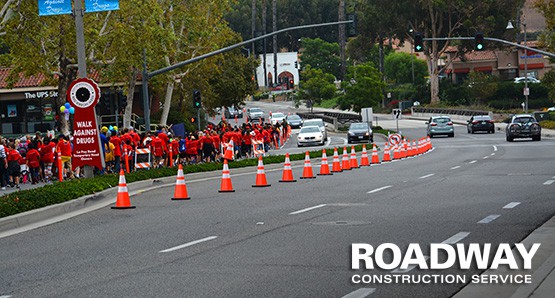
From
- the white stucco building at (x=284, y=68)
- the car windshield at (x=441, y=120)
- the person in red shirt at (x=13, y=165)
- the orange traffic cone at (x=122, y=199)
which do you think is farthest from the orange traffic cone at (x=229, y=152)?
the white stucco building at (x=284, y=68)

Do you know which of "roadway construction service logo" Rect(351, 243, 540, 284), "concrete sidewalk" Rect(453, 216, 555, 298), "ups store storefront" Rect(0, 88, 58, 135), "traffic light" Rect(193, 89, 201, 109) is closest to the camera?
"concrete sidewalk" Rect(453, 216, 555, 298)

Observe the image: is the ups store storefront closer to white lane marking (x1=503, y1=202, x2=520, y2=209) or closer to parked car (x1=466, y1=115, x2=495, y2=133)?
parked car (x1=466, y1=115, x2=495, y2=133)

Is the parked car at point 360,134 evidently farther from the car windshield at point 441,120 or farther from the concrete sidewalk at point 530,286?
the concrete sidewalk at point 530,286

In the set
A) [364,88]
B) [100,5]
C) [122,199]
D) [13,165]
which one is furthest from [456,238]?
[364,88]

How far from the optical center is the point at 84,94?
83.3 feet

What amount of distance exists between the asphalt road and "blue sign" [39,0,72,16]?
5.77 m

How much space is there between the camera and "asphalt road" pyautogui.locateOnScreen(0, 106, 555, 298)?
10977mm

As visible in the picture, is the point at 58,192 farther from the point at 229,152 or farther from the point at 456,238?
the point at 229,152

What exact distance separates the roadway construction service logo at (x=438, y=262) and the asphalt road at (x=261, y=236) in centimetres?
21

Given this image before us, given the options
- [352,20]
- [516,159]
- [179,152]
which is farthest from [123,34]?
[516,159]

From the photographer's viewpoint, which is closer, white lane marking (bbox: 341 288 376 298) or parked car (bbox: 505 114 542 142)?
white lane marking (bbox: 341 288 376 298)

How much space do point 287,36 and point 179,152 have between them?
437 ft

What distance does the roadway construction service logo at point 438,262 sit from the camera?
35.4ft

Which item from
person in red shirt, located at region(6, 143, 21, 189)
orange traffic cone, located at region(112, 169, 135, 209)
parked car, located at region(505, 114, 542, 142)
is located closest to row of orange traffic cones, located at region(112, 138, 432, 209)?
orange traffic cone, located at region(112, 169, 135, 209)
